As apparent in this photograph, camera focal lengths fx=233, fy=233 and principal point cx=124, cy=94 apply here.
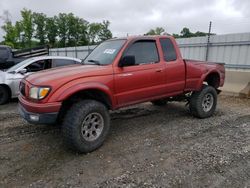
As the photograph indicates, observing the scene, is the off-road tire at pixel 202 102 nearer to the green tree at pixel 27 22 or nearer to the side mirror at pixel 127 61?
the side mirror at pixel 127 61

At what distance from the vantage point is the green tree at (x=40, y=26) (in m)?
57.5

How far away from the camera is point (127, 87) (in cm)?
446

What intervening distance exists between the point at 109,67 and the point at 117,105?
743 mm

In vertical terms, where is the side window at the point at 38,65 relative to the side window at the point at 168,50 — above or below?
below

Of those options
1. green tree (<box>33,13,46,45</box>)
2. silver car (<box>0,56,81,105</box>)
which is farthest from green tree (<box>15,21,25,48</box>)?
silver car (<box>0,56,81,105</box>)

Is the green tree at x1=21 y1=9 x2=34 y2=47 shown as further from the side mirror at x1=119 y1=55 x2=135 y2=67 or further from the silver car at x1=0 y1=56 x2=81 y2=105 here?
the side mirror at x1=119 y1=55 x2=135 y2=67

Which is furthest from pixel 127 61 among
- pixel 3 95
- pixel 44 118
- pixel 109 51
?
pixel 3 95

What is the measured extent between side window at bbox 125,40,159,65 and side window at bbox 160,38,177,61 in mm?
248

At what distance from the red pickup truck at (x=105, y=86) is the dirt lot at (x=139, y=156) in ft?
1.50

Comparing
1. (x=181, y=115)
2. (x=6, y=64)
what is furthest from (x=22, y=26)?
(x=181, y=115)

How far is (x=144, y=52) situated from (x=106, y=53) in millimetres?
797

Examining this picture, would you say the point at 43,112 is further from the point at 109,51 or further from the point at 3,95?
the point at 3,95

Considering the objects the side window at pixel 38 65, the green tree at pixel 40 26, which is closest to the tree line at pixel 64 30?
the green tree at pixel 40 26

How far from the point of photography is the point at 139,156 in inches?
151
